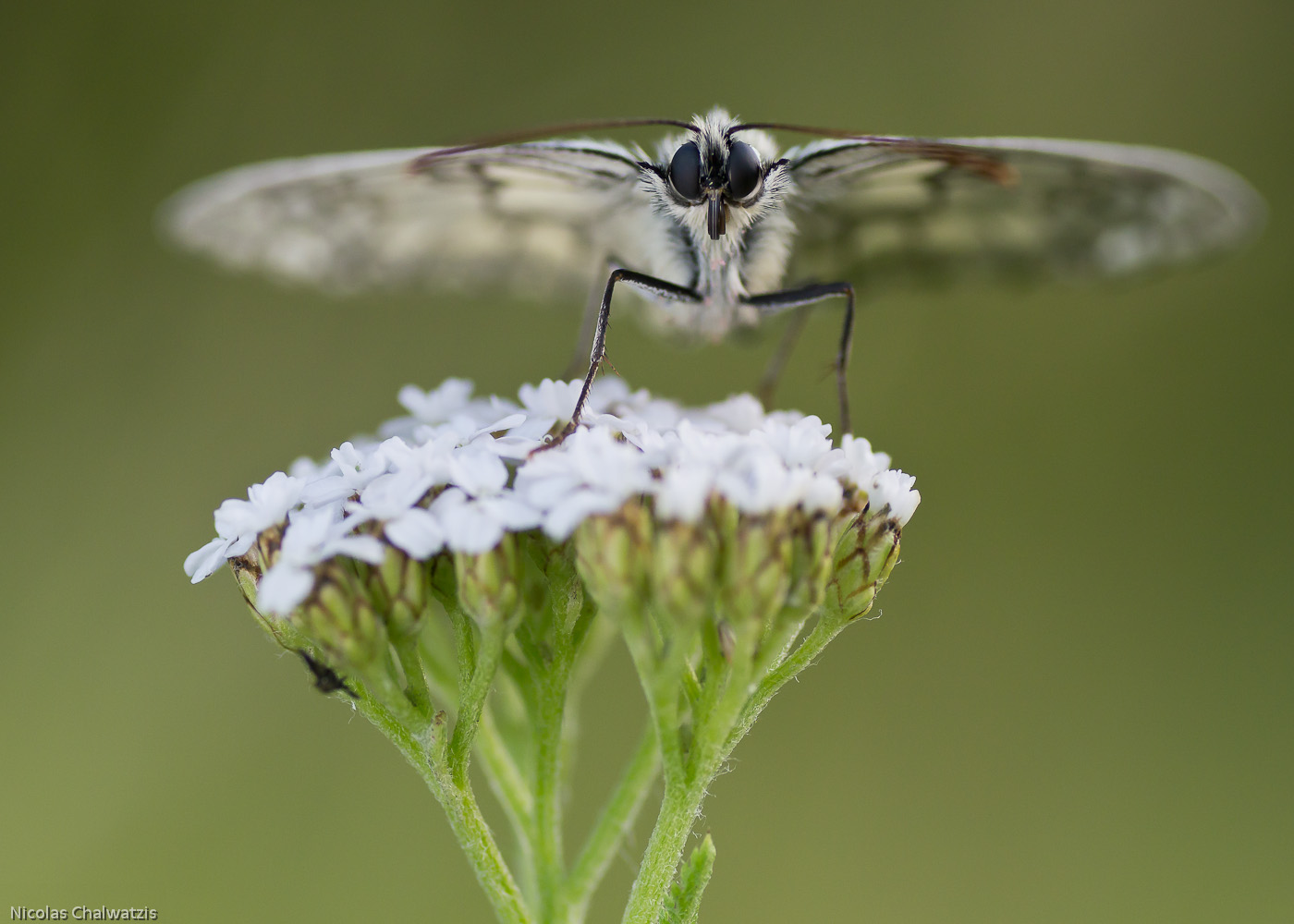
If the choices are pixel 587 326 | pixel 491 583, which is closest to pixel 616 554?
pixel 491 583

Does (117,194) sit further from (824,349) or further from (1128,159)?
(1128,159)

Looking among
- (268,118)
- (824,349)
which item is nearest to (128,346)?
(268,118)

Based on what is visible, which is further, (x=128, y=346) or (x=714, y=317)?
(x=128, y=346)

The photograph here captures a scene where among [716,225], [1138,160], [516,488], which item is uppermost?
[1138,160]

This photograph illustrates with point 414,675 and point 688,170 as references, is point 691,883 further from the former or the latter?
point 688,170

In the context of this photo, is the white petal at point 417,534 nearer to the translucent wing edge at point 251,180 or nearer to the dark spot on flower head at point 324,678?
the dark spot on flower head at point 324,678

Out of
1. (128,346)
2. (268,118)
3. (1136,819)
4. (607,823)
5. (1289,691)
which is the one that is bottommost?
(1136,819)

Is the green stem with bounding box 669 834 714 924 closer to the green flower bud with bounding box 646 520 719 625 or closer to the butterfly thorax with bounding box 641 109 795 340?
the green flower bud with bounding box 646 520 719 625
